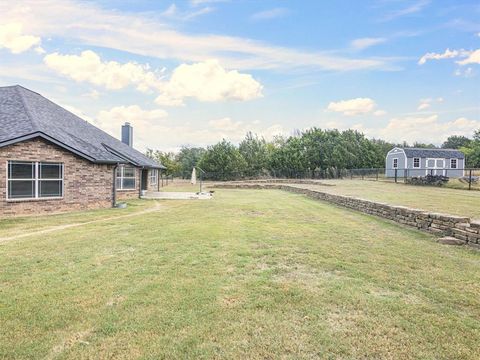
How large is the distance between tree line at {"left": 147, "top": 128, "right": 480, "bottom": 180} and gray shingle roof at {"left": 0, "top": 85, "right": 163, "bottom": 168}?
23.7 m

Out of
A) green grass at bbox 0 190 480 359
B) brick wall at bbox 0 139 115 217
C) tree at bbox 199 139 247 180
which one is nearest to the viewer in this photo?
green grass at bbox 0 190 480 359

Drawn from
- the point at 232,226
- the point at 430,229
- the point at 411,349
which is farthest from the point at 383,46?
the point at 411,349

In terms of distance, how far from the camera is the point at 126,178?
834 inches

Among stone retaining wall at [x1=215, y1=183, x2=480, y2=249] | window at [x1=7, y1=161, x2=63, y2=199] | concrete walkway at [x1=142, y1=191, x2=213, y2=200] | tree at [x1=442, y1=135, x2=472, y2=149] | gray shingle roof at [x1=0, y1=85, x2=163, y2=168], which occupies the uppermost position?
tree at [x1=442, y1=135, x2=472, y2=149]

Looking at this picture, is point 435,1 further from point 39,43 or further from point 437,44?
point 39,43

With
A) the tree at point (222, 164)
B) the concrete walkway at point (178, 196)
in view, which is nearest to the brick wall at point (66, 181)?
the concrete walkway at point (178, 196)

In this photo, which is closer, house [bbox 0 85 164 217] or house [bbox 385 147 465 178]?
house [bbox 0 85 164 217]

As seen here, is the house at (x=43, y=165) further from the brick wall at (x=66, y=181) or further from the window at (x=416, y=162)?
the window at (x=416, y=162)

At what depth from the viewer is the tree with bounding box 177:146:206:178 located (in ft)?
189

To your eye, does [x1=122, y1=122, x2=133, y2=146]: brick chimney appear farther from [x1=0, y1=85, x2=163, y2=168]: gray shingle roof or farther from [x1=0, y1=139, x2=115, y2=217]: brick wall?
[x1=0, y1=139, x2=115, y2=217]: brick wall

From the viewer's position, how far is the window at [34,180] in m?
12.8

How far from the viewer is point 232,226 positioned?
924cm

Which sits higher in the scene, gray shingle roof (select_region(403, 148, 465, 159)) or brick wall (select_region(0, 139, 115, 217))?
gray shingle roof (select_region(403, 148, 465, 159))

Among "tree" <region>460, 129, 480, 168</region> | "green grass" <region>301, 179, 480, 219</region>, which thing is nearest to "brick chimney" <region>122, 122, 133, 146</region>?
"green grass" <region>301, 179, 480, 219</region>
